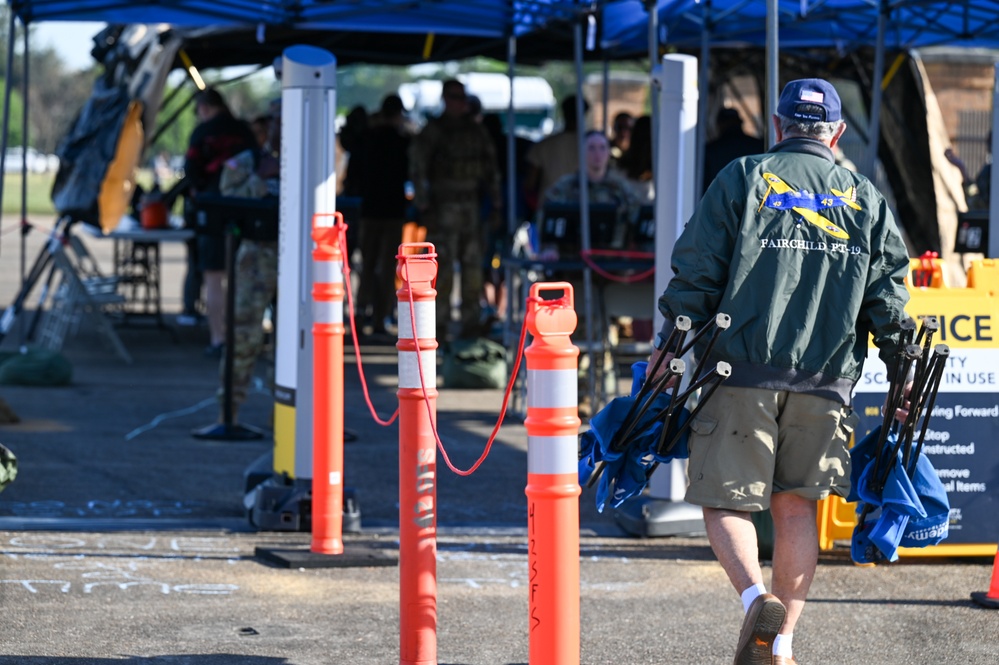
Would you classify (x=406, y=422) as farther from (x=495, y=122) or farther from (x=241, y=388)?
(x=495, y=122)

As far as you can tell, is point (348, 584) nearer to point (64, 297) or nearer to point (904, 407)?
point (904, 407)

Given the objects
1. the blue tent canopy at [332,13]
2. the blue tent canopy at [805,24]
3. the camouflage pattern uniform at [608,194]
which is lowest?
the camouflage pattern uniform at [608,194]

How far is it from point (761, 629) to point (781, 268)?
1.08 m

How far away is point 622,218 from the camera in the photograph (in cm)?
1109

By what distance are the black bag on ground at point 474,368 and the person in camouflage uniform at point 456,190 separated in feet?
4.18

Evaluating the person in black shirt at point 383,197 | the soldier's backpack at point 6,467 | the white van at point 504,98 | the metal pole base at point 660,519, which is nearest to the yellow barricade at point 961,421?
the metal pole base at point 660,519

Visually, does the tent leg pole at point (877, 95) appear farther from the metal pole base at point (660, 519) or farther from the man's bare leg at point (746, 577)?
the man's bare leg at point (746, 577)

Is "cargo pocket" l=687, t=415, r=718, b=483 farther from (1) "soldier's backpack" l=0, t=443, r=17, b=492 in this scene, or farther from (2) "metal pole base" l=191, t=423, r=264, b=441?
(2) "metal pole base" l=191, t=423, r=264, b=441

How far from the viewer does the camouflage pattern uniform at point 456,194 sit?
13500mm

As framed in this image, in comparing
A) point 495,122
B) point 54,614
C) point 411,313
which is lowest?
point 54,614

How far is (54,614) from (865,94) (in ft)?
37.2

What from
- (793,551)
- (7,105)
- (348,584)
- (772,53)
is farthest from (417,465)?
(7,105)

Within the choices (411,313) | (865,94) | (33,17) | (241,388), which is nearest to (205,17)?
(33,17)

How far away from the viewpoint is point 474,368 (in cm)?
1230
